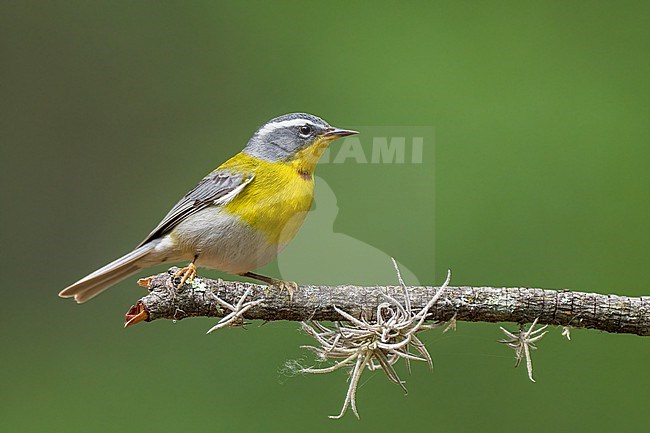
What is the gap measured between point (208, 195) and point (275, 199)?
21 cm

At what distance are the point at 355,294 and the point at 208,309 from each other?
0.87ft

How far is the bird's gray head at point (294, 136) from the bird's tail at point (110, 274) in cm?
43

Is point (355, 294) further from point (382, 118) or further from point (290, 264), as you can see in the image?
point (382, 118)

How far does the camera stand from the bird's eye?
2.30m

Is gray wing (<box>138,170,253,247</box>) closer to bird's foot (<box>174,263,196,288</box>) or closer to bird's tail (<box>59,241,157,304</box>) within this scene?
bird's tail (<box>59,241,157,304</box>)

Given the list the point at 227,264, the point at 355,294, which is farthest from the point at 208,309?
the point at 227,264

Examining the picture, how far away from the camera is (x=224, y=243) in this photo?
2051 millimetres

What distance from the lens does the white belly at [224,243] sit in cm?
205

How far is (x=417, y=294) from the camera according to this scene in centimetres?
142

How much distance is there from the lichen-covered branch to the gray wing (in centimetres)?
72

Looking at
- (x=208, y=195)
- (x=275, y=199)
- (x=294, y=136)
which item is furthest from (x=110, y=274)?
(x=294, y=136)

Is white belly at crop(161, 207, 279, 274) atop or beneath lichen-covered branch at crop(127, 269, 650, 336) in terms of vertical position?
atop

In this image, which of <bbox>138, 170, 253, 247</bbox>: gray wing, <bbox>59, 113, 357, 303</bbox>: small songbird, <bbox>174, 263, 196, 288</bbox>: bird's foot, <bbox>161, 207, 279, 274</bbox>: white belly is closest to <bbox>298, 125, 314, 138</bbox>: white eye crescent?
<bbox>59, 113, 357, 303</bbox>: small songbird

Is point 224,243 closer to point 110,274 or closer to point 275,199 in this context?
point 275,199
